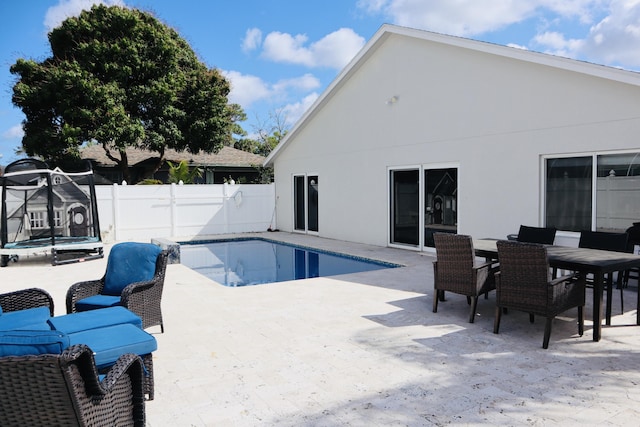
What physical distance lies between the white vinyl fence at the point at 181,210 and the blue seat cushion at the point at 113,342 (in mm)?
12848

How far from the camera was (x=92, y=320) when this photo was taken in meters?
4.36

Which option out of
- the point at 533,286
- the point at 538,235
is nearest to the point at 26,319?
the point at 533,286

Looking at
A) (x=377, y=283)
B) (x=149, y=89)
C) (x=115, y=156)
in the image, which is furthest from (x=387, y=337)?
(x=115, y=156)

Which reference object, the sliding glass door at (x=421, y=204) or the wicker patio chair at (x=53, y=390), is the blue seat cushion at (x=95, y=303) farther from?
the sliding glass door at (x=421, y=204)

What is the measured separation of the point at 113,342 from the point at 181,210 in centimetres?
1455

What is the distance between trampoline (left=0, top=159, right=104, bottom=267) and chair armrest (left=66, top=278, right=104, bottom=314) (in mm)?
6807

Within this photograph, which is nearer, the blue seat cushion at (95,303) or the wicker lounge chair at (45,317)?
the wicker lounge chair at (45,317)

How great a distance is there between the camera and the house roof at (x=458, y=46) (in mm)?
7678

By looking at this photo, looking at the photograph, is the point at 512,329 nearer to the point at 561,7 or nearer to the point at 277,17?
the point at 561,7

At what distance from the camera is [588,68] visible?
795 centimetres

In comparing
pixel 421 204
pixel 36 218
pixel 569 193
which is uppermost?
pixel 569 193

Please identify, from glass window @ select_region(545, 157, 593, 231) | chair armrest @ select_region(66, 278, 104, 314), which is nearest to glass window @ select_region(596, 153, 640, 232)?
glass window @ select_region(545, 157, 593, 231)

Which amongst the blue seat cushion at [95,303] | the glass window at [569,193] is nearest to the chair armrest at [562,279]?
the glass window at [569,193]

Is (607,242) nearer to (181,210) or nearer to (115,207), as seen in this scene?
(181,210)
